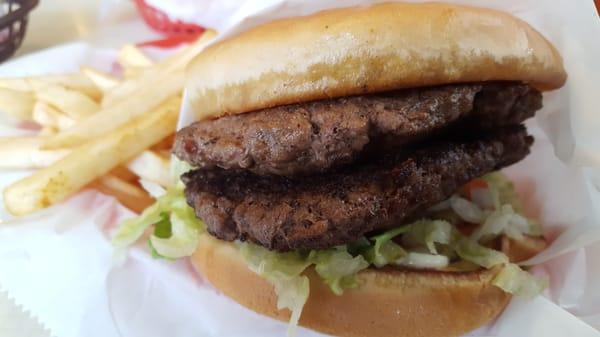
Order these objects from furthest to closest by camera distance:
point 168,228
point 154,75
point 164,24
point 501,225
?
1. point 164,24
2. point 154,75
3. point 168,228
4. point 501,225

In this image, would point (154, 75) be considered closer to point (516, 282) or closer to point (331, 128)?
point (331, 128)

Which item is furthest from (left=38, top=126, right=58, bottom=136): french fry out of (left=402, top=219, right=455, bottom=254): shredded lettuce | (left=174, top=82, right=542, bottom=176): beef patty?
(left=402, top=219, right=455, bottom=254): shredded lettuce

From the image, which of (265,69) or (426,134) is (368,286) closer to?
(426,134)

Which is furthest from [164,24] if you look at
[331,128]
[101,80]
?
[331,128]

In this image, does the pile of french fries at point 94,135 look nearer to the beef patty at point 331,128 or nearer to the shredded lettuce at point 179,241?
the shredded lettuce at point 179,241

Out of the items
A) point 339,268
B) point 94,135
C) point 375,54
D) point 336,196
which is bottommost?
point 94,135

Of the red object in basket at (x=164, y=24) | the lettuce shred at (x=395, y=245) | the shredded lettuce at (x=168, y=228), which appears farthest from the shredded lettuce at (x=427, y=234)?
the red object in basket at (x=164, y=24)

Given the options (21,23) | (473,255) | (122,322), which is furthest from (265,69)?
(21,23)

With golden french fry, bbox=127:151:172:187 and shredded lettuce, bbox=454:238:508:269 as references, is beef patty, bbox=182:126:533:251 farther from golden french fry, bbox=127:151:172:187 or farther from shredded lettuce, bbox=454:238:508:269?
golden french fry, bbox=127:151:172:187
